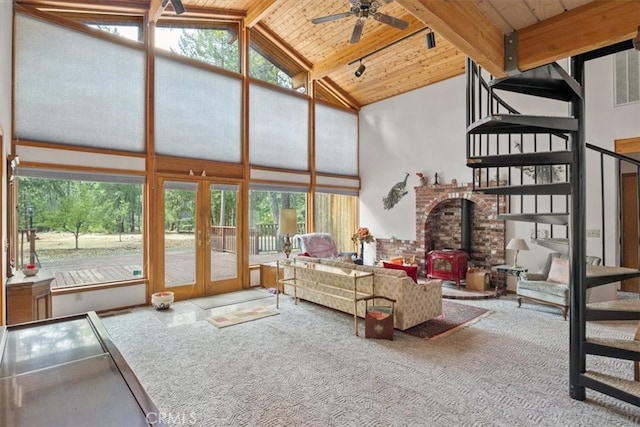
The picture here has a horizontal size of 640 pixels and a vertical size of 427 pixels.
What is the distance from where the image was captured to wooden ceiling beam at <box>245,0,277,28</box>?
567cm

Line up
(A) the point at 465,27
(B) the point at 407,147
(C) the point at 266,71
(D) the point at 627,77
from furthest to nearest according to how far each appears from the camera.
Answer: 1. (B) the point at 407,147
2. (C) the point at 266,71
3. (D) the point at 627,77
4. (A) the point at 465,27

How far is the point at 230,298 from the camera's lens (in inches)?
220

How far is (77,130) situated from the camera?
458 centimetres

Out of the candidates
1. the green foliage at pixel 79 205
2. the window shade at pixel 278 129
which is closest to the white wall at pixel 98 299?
the green foliage at pixel 79 205

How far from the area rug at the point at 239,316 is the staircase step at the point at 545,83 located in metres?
3.86

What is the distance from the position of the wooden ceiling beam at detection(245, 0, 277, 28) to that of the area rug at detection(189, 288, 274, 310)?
5.00m

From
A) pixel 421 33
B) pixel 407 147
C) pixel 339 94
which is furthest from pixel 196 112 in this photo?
pixel 407 147

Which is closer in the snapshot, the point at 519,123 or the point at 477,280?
the point at 519,123

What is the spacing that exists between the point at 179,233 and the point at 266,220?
1855 millimetres

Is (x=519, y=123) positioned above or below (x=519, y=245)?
above

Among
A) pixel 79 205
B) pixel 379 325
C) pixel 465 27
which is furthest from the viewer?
pixel 79 205

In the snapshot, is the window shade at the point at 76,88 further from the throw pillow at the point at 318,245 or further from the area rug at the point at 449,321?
the area rug at the point at 449,321

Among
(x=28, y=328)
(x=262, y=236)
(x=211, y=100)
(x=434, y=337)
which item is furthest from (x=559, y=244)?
(x=211, y=100)

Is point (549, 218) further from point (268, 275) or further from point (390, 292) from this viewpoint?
point (268, 275)
